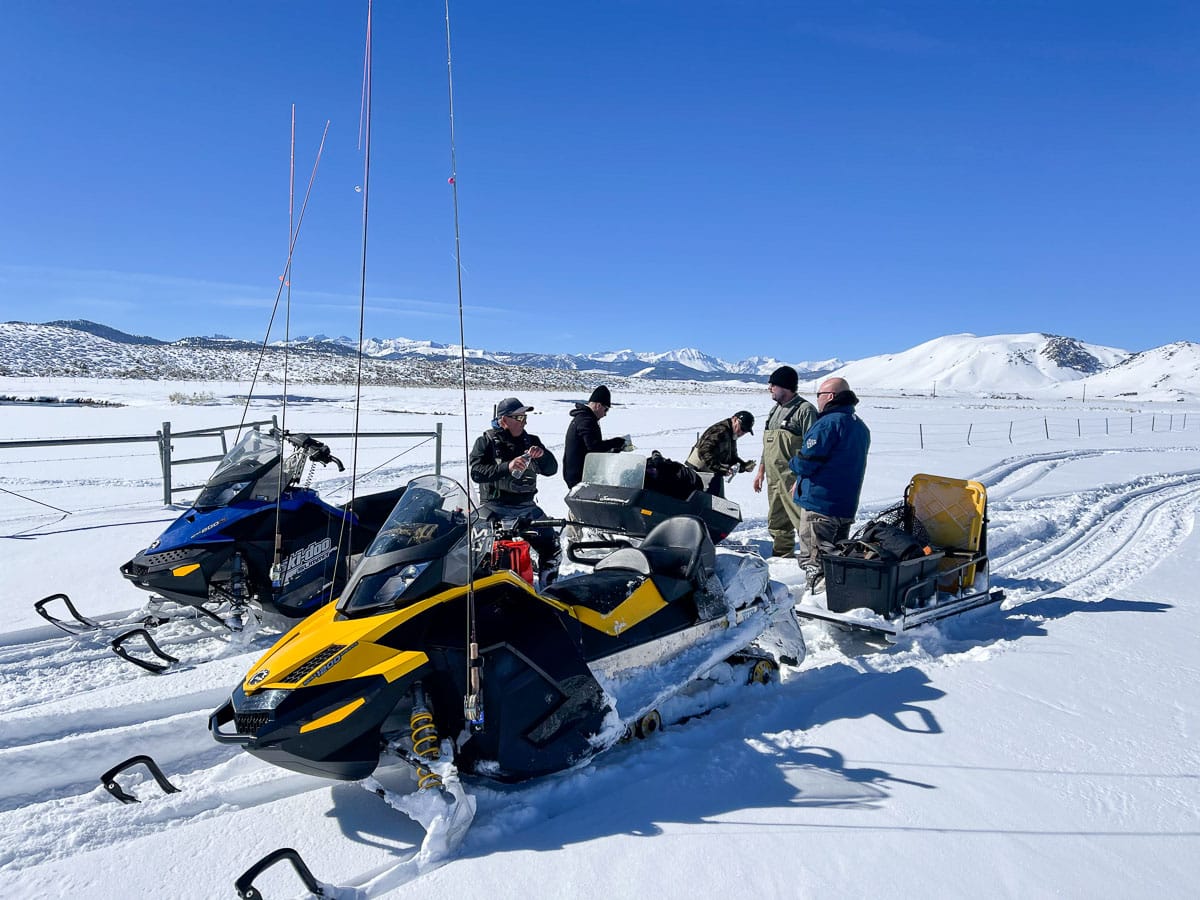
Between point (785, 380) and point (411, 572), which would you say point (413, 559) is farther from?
point (785, 380)

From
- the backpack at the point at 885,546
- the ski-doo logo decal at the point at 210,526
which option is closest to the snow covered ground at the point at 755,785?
the backpack at the point at 885,546

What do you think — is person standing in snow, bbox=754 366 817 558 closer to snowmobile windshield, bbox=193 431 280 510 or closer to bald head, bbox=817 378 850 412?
bald head, bbox=817 378 850 412

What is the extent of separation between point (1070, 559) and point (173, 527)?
797 cm

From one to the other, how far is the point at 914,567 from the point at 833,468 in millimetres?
1034

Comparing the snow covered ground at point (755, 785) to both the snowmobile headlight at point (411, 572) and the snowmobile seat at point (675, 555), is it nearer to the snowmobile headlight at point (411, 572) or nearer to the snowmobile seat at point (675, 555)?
the snowmobile seat at point (675, 555)

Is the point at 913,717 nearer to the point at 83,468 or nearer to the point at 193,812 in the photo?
the point at 193,812

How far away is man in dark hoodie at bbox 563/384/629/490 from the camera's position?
732 cm

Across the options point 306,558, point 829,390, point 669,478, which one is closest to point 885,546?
point 829,390

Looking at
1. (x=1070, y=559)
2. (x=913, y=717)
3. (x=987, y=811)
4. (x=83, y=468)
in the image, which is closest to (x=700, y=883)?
(x=987, y=811)

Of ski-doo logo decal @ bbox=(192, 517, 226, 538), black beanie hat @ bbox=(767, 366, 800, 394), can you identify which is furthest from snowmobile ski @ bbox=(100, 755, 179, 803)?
black beanie hat @ bbox=(767, 366, 800, 394)

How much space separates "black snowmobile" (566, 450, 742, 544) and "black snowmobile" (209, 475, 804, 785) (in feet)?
8.07

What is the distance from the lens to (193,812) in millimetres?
3109

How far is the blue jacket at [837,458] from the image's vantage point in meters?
6.20

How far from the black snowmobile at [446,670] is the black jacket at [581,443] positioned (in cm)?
346
